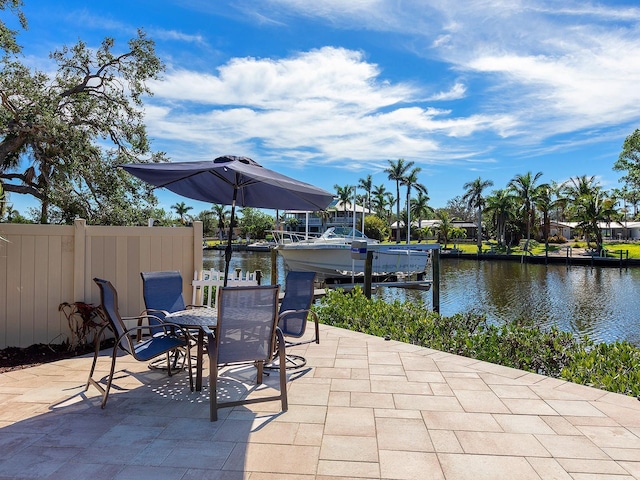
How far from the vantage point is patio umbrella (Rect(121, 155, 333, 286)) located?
3.85m

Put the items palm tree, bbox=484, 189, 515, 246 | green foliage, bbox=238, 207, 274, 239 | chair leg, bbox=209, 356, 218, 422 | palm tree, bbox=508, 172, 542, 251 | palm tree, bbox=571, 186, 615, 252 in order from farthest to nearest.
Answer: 1. green foliage, bbox=238, 207, 274, 239
2. palm tree, bbox=484, 189, 515, 246
3. palm tree, bbox=508, 172, 542, 251
4. palm tree, bbox=571, 186, 615, 252
5. chair leg, bbox=209, 356, 218, 422

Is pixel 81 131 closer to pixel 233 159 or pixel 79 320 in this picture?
pixel 79 320

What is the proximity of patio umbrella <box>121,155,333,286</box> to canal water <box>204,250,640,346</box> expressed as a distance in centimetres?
732

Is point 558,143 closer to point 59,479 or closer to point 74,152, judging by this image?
point 74,152

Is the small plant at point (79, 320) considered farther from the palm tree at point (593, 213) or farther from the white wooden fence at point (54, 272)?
the palm tree at point (593, 213)

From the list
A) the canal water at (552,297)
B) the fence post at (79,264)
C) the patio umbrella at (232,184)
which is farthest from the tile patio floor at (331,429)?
the canal water at (552,297)

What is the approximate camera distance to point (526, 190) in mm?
42312

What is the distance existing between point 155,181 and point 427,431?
3.10 meters

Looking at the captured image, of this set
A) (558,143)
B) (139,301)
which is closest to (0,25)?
(139,301)

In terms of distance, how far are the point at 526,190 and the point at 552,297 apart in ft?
91.3

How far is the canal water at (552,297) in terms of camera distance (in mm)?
12562

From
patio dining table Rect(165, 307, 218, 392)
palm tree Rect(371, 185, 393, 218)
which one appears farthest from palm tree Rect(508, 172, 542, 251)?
patio dining table Rect(165, 307, 218, 392)

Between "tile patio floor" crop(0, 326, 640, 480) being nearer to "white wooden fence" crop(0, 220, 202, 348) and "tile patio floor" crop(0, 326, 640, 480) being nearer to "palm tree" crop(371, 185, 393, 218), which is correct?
"white wooden fence" crop(0, 220, 202, 348)

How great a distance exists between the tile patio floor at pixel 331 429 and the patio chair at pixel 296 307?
0.37m
